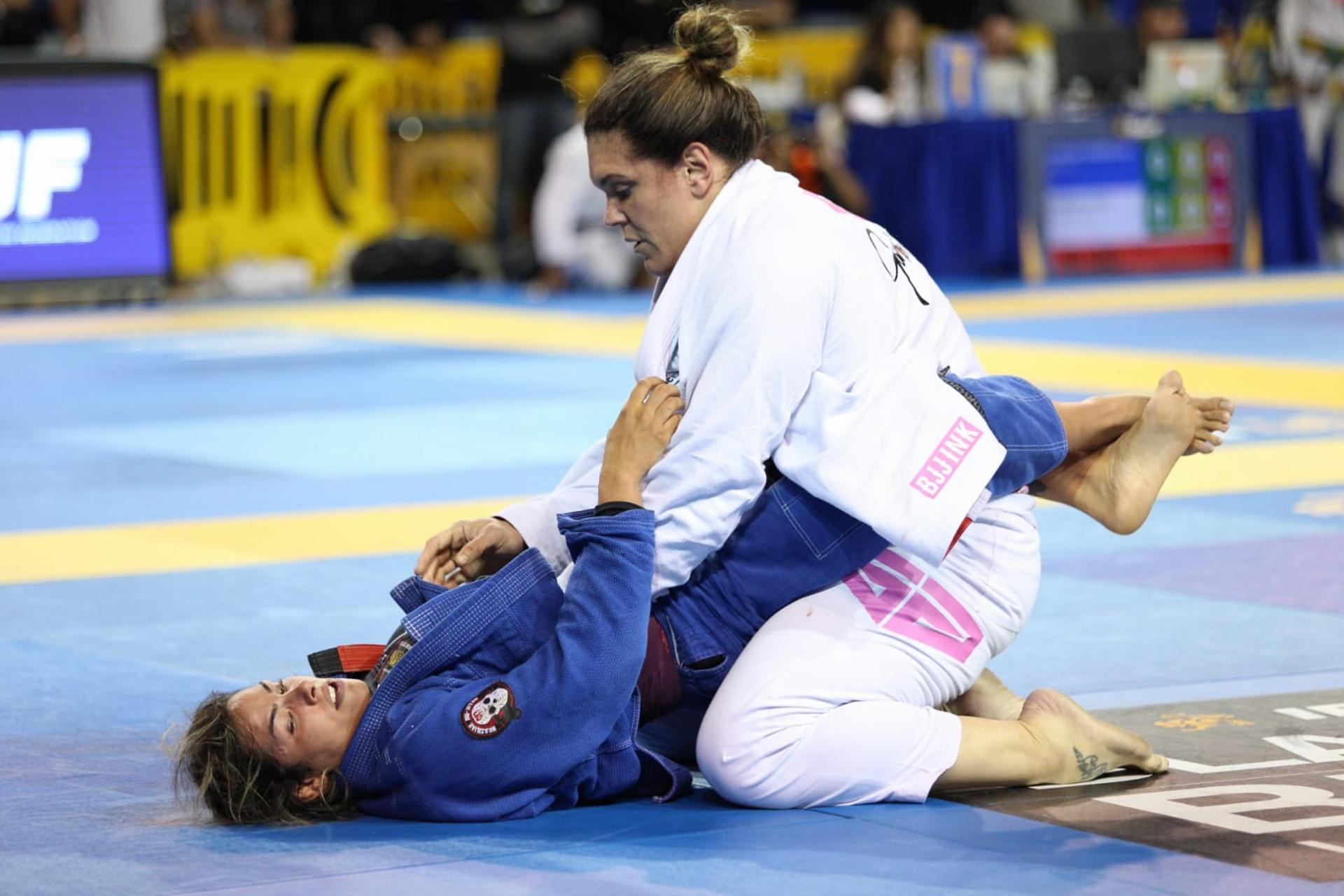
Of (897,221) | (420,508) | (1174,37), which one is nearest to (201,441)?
(420,508)

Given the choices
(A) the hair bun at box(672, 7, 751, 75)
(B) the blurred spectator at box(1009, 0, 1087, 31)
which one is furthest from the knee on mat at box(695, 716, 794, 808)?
(B) the blurred spectator at box(1009, 0, 1087, 31)

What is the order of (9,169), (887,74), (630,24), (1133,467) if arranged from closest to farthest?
(1133,467)
(9,169)
(887,74)
(630,24)

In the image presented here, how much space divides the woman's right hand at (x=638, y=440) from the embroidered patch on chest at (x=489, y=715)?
0.39 m

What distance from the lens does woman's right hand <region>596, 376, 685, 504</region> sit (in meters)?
3.82

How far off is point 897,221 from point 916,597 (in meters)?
12.6

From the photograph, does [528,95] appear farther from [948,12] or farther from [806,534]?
[806,534]

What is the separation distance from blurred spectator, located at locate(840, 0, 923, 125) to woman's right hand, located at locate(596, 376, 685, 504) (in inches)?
496

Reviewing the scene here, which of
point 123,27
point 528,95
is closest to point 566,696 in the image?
point 528,95

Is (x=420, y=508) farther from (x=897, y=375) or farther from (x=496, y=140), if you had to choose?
(x=496, y=140)

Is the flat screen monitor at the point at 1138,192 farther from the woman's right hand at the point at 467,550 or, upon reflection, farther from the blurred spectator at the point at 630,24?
the woman's right hand at the point at 467,550

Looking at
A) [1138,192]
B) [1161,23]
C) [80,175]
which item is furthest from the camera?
[1161,23]

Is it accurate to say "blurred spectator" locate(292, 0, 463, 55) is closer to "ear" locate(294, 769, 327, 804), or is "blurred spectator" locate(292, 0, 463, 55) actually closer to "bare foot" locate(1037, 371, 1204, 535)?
"bare foot" locate(1037, 371, 1204, 535)

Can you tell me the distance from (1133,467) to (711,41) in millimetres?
1259

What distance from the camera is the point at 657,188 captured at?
157 inches
